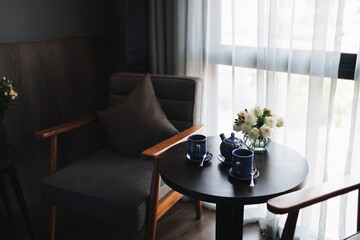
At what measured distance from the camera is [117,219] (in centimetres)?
173

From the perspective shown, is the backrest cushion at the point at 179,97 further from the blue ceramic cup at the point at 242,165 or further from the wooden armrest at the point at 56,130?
the blue ceramic cup at the point at 242,165

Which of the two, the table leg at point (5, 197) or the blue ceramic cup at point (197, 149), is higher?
the blue ceramic cup at point (197, 149)

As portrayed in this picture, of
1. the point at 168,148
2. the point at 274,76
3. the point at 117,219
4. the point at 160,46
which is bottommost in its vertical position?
the point at 117,219

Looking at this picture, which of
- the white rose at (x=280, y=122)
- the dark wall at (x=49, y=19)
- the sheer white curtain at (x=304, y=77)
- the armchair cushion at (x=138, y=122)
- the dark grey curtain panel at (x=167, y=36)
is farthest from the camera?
the dark grey curtain panel at (x=167, y=36)

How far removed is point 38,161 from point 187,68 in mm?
1218

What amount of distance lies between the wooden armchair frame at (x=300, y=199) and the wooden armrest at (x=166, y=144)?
67 cm

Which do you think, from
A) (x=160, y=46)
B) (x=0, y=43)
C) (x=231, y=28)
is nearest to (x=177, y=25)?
(x=160, y=46)

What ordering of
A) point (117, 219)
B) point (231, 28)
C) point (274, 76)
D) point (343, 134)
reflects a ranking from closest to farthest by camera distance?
→ point (117, 219) < point (343, 134) < point (274, 76) < point (231, 28)

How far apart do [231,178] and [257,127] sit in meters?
0.28

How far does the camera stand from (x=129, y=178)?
189cm

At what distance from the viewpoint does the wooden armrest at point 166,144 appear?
1.72 m

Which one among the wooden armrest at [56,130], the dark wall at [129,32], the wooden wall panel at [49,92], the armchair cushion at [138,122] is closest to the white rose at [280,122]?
the armchair cushion at [138,122]

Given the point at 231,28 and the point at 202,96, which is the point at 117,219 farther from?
the point at 231,28

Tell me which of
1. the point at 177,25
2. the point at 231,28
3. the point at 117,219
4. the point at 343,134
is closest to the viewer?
the point at 117,219
